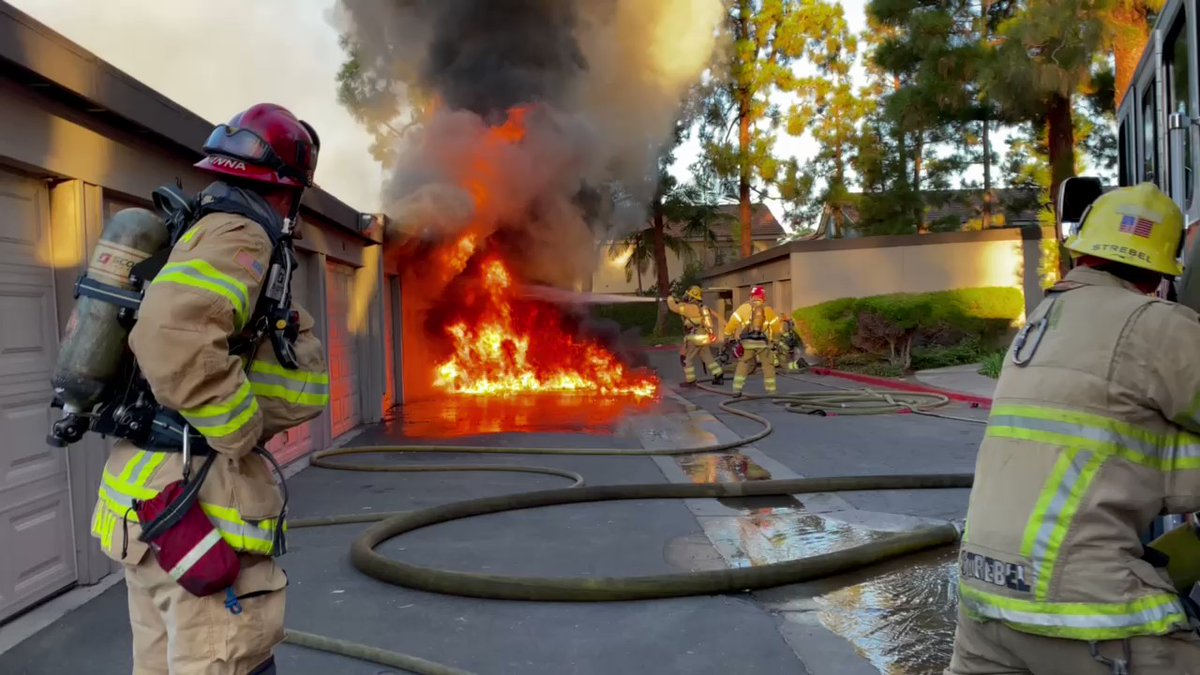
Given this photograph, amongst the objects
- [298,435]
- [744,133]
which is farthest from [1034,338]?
[744,133]

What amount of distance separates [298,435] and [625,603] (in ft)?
17.3

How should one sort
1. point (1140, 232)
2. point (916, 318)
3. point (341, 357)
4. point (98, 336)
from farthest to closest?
1. point (916, 318)
2. point (341, 357)
3. point (98, 336)
4. point (1140, 232)

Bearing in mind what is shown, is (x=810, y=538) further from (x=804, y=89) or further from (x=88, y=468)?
(x=804, y=89)

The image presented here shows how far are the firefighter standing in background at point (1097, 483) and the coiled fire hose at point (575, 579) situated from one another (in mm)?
2124

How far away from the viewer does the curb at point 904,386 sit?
1195cm

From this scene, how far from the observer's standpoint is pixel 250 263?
2111 millimetres

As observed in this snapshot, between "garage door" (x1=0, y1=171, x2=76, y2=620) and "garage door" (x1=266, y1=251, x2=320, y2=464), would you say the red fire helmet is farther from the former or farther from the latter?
"garage door" (x1=266, y1=251, x2=320, y2=464)

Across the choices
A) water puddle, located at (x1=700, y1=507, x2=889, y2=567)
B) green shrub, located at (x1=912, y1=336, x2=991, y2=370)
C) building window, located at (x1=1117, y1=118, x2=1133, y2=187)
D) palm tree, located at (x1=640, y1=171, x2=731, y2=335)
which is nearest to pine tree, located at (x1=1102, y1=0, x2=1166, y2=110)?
green shrub, located at (x1=912, y1=336, x2=991, y2=370)

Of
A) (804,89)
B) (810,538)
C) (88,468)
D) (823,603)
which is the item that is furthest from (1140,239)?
(804,89)

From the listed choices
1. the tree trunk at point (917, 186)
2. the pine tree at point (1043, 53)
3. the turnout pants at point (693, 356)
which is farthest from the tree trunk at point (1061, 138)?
the turnout pants at point (693, 356)

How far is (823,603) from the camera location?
4113 mm

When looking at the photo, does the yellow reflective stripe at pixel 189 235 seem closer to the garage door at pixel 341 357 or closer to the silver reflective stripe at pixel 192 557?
the silver reflective stripe at pixel 192 557

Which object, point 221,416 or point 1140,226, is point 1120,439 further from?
point 221,416

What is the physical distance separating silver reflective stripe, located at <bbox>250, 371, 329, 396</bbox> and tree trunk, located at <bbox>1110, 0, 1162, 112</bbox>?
44.2 feet
